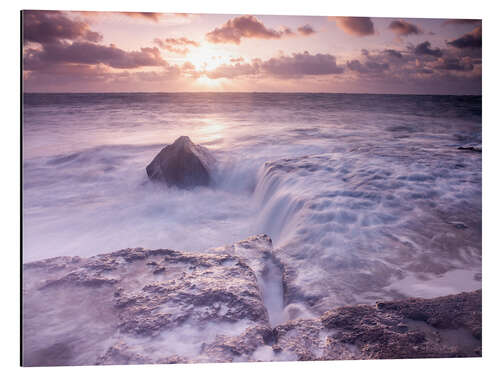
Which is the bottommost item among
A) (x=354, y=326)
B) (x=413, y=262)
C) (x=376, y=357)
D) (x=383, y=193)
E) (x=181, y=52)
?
(x=376, y=357)

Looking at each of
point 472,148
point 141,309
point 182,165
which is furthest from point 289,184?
point 141,309

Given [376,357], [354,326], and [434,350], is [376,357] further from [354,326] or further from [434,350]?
[434,350]

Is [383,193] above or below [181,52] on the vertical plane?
below

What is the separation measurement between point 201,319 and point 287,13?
7.84ft

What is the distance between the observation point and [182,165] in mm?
3438

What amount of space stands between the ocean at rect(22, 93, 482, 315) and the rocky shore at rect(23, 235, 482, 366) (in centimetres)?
19

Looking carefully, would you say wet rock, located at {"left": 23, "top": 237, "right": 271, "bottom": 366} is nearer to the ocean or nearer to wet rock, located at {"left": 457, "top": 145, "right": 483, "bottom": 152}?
the ocean

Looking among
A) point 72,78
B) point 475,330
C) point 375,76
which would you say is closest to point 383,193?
point 375,76

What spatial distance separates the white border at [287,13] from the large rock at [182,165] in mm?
1234

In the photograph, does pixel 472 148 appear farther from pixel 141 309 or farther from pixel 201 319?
pixel 141 309

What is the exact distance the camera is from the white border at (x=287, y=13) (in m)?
2.07

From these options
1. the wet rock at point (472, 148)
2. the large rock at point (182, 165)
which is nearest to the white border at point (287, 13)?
the wet rock at point (472, 148)
